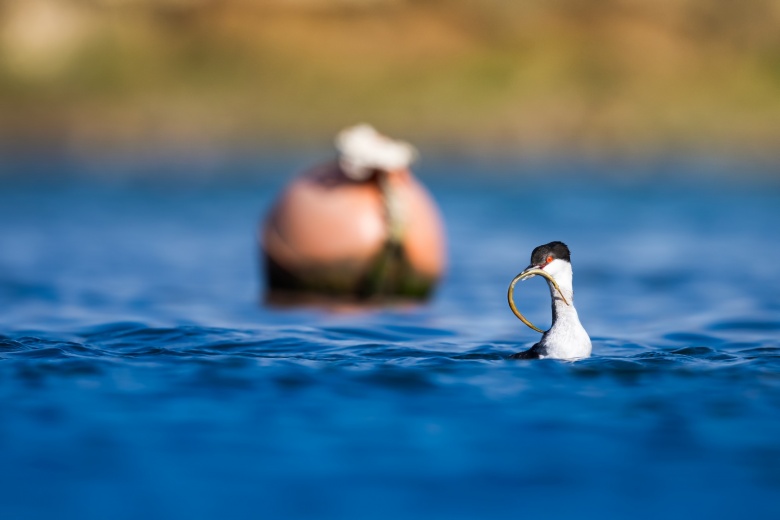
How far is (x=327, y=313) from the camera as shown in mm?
10172

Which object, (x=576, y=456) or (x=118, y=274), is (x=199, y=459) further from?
(x=118, y=274)

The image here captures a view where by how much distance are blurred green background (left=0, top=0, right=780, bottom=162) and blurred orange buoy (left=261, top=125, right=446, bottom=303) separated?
99.0 feet

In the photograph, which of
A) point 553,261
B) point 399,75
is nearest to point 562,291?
point 553,261

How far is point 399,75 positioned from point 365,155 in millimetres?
37226

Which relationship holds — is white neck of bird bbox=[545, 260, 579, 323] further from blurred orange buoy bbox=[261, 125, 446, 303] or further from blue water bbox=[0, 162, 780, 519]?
blurred orange buoy bbox=[261, 125, 446, 303]

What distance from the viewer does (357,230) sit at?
10984 millimetres

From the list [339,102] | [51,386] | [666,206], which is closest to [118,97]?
[339,102]

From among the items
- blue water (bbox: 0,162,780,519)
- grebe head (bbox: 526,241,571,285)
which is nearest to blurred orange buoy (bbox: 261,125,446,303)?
blue water (bbox: 0,162,780,519)

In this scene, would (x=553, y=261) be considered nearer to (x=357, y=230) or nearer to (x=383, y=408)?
(x=383, y=408)

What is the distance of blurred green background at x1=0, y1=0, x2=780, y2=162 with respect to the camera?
143 feet

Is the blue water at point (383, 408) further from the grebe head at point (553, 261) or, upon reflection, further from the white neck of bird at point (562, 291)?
the grebe head at point (553, 261)

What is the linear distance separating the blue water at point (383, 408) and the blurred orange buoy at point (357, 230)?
0.46 m

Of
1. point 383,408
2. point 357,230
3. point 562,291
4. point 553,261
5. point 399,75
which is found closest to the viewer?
point 383,408

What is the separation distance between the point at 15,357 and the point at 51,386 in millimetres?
780
